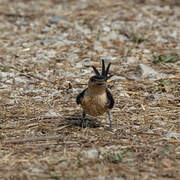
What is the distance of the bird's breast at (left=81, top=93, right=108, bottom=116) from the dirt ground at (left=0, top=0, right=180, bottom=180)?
9.9 inches

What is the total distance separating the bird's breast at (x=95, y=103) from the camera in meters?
5.11

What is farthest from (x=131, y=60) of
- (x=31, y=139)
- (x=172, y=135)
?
(x=31, y=139)

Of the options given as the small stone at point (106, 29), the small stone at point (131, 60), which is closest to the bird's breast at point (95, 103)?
the small stone at point (131, 60)

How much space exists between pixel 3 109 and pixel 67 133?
119 cm

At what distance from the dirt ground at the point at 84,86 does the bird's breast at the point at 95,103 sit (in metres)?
0.25

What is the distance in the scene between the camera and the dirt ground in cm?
418

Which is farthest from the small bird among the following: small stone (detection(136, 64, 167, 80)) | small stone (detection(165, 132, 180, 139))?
small stone (detection(136, 64, 167, 80))

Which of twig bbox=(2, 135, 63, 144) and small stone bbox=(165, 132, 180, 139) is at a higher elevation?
twig bbox=(2, 135, 63, 144)

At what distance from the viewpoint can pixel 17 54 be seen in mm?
7996

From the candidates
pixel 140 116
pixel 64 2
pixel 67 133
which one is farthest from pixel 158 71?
pixel 64 2

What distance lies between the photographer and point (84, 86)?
6.74 meters

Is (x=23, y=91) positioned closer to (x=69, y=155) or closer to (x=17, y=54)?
(x=17, y=54)

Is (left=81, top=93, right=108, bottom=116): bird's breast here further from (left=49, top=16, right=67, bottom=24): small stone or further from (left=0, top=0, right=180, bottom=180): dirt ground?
(left=49, top=16, right=67, bottom=24): small stone

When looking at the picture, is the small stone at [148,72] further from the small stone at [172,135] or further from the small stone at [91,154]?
the small stone at [91,154]
